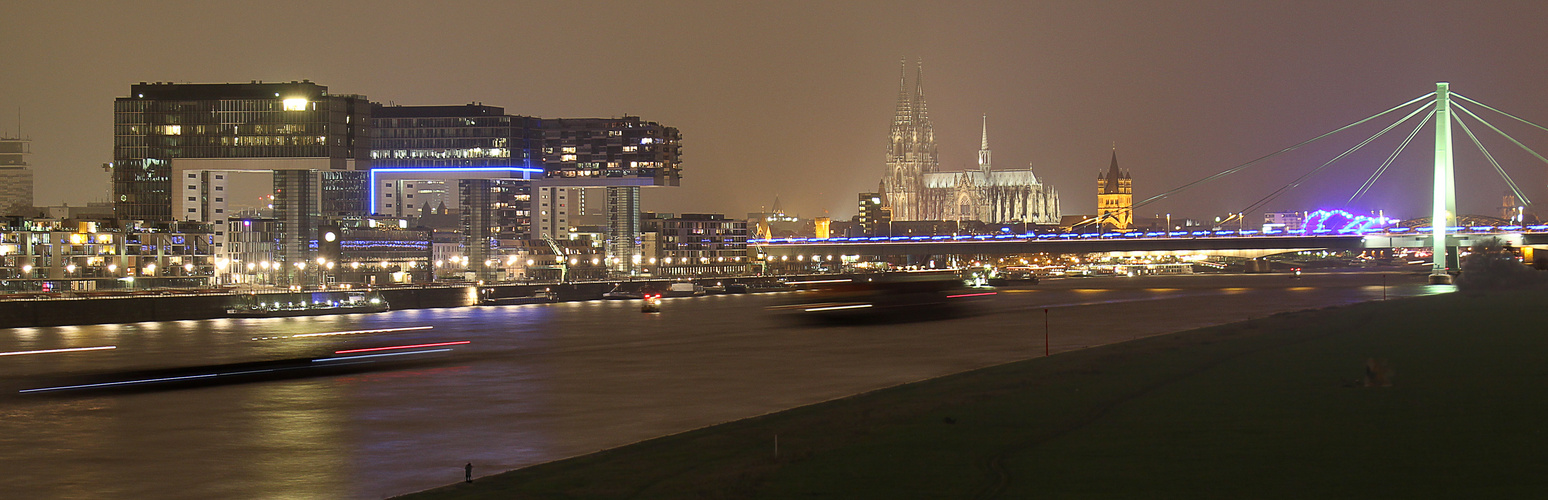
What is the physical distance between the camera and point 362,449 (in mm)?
26734

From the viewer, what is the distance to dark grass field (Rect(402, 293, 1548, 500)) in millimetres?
16703

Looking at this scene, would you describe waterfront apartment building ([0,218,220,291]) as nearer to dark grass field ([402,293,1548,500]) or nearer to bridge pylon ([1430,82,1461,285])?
dark grass field ([402,293,1548,500])

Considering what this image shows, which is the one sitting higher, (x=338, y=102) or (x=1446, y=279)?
(x=338, y=102)

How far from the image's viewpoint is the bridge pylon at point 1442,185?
135m

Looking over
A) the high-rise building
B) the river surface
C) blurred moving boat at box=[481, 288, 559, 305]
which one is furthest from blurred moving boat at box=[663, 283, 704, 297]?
the high-rise building

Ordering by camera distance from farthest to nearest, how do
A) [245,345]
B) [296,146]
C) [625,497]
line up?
[296,146] → [245,345] → [625,497]

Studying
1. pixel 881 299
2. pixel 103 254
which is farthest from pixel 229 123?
pixel 881 299

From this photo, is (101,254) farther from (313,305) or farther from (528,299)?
(313,305)

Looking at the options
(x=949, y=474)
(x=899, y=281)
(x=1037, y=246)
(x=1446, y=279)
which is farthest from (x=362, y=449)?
(x=1037, y=246)

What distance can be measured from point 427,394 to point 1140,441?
24.5 m

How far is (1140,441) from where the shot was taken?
20.2m

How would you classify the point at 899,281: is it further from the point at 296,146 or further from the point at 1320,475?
the point at 296,146

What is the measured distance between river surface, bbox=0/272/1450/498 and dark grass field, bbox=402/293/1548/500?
428 cm

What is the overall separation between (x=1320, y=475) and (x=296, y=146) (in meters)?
191
